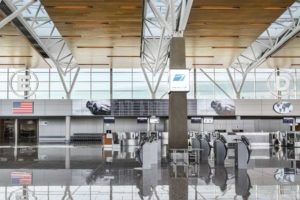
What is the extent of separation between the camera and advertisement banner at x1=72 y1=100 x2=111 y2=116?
46.5 metres

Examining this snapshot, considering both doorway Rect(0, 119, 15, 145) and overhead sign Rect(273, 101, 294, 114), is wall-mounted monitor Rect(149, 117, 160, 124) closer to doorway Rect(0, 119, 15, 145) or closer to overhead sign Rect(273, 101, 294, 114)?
overhead sign Rect(273, 101, 294, 114)

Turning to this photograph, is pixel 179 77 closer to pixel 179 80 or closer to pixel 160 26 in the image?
pixel 179 80

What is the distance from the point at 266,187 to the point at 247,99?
1471 inches

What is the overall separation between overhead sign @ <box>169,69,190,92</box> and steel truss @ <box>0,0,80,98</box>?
9.50m

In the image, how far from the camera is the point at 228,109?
46.9 metres

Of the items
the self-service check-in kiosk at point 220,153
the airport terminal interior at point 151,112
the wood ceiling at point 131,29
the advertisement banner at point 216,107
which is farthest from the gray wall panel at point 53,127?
the self-service check-in kiosk at point 220,153

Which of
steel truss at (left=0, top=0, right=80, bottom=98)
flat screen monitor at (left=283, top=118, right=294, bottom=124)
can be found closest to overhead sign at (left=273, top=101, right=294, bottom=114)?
flat screen monitor at (left=283, top=118, right=294, bottom=124)

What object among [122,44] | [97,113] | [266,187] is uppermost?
[122,44]

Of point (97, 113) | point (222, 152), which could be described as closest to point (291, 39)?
point (222, 152)

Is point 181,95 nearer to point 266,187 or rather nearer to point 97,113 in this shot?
point 266,187

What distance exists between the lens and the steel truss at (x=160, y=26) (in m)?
21.8

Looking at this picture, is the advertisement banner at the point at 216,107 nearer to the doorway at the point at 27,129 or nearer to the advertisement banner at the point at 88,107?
the advertisement banner at the point at 88,107

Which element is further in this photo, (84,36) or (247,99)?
(247,99)

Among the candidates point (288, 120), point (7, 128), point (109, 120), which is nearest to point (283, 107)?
point (288, 120)
